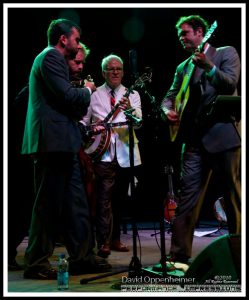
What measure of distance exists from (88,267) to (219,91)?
175cm

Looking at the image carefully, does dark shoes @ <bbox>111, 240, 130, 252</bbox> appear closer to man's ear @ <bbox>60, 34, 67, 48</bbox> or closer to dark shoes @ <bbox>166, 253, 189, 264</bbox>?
dark shoes @ <bbox>166, 253, 189, 264</bbox>

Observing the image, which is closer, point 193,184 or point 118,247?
point 193,184

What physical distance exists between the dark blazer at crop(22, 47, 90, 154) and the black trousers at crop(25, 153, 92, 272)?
13cm

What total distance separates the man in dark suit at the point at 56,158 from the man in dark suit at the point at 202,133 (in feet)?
2.49

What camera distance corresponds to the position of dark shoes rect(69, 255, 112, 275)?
3.87 metres

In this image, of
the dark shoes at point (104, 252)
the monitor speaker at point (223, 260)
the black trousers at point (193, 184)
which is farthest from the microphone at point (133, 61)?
the dark shoes at point (104, 252)

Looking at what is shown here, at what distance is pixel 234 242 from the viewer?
255cm

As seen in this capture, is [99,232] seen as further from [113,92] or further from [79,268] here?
[113,92]

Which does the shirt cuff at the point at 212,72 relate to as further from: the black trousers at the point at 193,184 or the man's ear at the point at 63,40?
the man's ear at the point at 63,40

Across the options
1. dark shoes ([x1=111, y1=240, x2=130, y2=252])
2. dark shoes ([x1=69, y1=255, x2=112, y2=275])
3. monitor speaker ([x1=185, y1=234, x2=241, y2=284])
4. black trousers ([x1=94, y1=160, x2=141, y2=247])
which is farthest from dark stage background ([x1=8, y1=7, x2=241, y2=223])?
monitor speaker ([x1=185, y1=234, x2=241, y2=284])

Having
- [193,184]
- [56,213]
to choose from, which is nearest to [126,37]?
[193,184]

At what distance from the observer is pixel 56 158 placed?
12.4 ft

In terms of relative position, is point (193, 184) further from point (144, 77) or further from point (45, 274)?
point (45, 274)

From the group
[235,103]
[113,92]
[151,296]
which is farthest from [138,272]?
[113,92]
